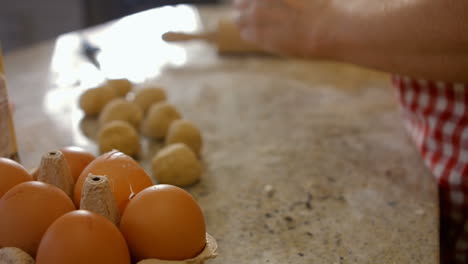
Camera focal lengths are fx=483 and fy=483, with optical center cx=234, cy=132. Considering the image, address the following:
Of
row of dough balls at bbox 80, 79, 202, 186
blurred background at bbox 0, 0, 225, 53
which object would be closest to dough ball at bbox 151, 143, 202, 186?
row of dough balls at bbox 80, 79, 202, 186

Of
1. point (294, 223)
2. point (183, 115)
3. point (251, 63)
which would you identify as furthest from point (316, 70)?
point (294, 223)

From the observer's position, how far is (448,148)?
2.72 feet

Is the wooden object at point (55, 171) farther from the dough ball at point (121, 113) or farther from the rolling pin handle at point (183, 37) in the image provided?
the rolling pin handle at point (183, 37)

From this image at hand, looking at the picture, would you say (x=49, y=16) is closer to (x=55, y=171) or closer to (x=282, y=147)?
(x=282, y=147)

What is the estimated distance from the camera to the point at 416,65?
74 centimetres

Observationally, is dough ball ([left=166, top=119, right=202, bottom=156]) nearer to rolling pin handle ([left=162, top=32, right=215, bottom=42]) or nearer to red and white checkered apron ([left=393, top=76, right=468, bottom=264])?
rolling pin handle ([left=162, top=32, right=215, bottom=42])

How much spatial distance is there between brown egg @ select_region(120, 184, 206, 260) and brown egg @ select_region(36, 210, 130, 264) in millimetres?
27

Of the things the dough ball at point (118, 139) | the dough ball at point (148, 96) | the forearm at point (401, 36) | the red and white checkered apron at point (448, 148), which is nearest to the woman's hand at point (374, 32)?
the forearm at point (401, 36)

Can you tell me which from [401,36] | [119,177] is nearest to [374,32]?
[401,36]

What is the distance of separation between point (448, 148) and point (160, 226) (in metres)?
0.58

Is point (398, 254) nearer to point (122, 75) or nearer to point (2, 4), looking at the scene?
point (122, 75)

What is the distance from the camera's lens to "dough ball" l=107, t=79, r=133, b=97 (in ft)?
3.43

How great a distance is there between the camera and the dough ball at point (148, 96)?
1013mm

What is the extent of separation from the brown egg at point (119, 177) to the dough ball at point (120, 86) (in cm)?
55
